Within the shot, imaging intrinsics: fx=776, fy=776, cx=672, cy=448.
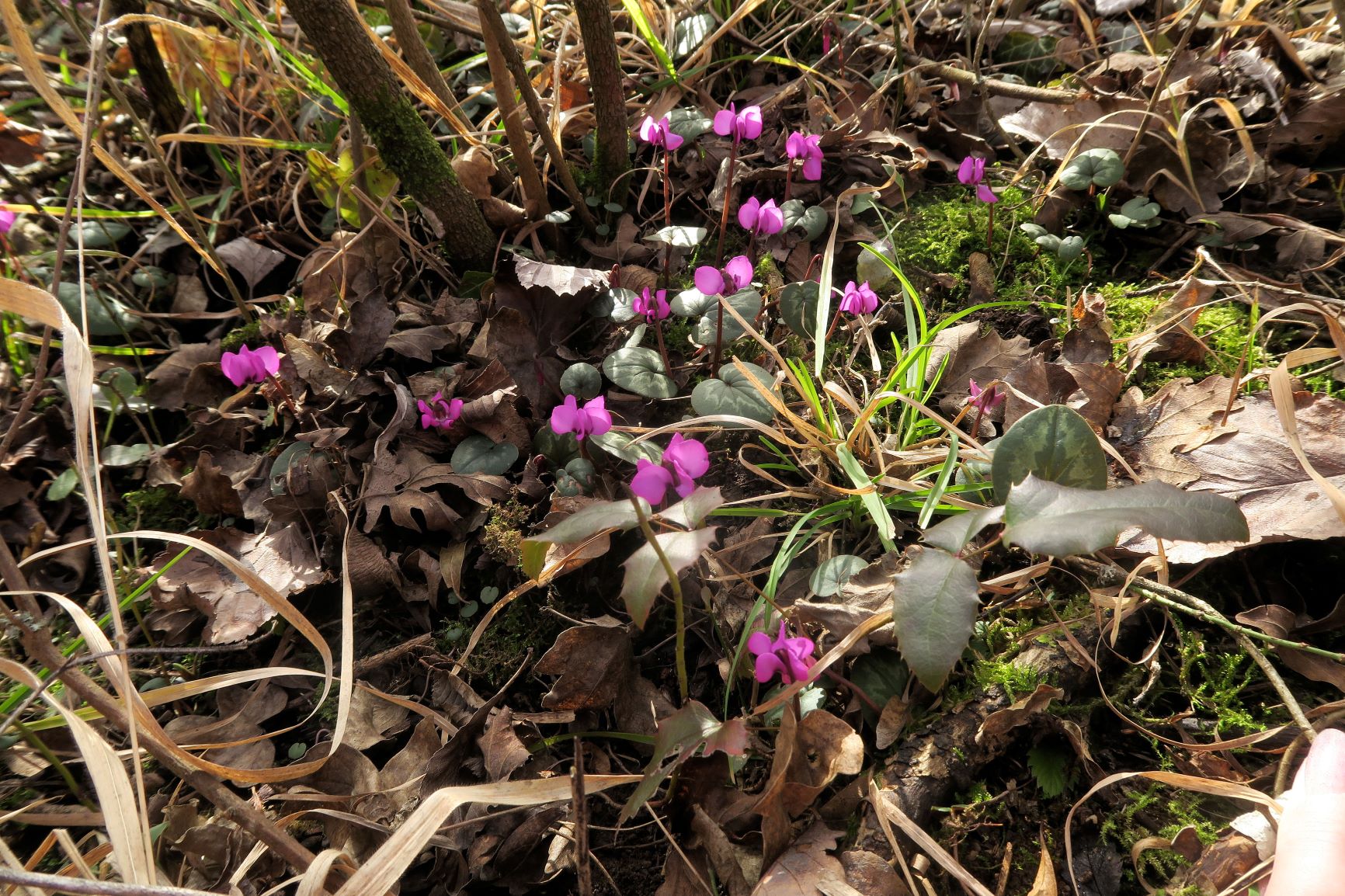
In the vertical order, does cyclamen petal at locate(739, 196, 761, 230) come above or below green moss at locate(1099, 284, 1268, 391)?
above

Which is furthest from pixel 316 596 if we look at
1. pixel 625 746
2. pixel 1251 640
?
pixel 1251 640

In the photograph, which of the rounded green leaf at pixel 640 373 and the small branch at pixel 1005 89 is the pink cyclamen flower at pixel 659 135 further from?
the small branch at pixel 1005 89

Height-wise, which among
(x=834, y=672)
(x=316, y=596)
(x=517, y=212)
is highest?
(x=517, y=212)

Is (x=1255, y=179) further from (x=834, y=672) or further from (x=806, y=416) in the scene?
(x=834, y=672)

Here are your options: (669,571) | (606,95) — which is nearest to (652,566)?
(669,571)

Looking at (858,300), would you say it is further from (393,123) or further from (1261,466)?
(393,123)

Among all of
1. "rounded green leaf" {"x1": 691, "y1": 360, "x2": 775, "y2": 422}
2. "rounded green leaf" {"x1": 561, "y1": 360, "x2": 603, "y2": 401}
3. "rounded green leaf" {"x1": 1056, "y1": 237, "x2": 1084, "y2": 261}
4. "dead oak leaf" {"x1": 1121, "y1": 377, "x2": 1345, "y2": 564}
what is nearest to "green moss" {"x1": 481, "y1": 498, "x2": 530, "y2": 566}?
"rounded green leaf" {"x1": 561, "y1": 360, "x2": 603, "y2": 401}

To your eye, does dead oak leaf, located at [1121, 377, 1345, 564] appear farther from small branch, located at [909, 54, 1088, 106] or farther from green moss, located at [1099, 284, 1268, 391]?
small branch, located at [909, 54, 1088, 106]
